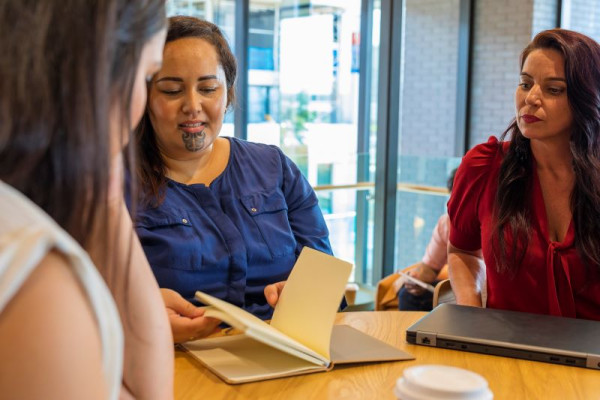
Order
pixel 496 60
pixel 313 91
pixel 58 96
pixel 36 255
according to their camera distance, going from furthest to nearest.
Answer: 1. pixel 496 60
2. pixel 313 91
3. pixel 58 96
4. pixel 36 255

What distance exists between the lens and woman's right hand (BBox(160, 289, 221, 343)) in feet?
5.49

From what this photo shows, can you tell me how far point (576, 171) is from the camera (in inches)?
92.5

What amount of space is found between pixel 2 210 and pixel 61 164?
10cm

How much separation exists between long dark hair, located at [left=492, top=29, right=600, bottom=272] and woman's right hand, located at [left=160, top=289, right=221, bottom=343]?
1.07 metres

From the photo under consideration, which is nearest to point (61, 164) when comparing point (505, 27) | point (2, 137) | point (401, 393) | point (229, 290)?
point (2, 137)

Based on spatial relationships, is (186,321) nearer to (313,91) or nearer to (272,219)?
(272,219)

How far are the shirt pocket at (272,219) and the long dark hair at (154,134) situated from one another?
265 millimetres

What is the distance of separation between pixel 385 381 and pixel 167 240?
80cm

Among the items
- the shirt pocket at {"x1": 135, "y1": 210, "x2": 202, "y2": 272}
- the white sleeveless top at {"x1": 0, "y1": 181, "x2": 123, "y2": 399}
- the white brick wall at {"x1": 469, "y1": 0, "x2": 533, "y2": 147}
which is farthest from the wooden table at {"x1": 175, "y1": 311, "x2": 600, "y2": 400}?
the white brick wall at {"x1": 469, "y1": 0, "x2": 533, "y2": 147}

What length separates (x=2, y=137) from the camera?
680mm

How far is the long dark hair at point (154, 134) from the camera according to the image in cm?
212

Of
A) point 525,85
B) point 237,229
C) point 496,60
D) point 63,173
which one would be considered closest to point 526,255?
point 525,85

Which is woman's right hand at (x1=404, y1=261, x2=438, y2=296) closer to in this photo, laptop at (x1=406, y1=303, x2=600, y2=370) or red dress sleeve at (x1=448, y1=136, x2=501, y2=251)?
red dress sleeve at (x1=448, y1=136, x2=501, y2=251)

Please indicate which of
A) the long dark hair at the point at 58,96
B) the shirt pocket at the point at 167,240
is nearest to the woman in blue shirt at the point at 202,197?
the shirt pocket at the point at 167,240
